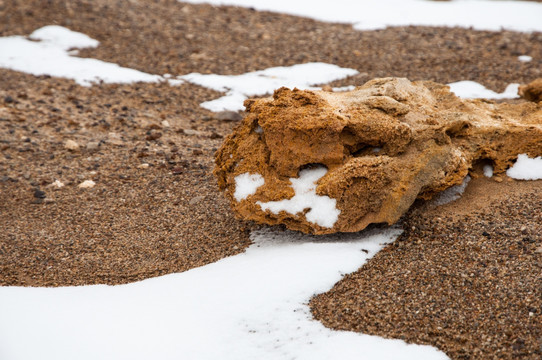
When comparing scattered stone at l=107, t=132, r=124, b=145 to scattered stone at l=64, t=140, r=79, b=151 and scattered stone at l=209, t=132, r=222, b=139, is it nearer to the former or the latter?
scattered stone at l=64, t=140, r=79, b=151

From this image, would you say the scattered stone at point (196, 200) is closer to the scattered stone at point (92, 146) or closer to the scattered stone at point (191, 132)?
the scattered stone at point (191, 132)

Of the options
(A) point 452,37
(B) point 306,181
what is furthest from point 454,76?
(B) point 306,181

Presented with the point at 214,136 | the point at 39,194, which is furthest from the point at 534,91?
the point at 39,194

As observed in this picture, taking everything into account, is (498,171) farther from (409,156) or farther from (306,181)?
(306,181)

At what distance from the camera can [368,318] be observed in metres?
4.38

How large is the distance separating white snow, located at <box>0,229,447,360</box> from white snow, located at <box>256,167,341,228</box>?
0.35 m

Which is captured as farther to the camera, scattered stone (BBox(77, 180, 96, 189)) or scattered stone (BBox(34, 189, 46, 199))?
scattered stone (BBox(77, 180, 96, 189))

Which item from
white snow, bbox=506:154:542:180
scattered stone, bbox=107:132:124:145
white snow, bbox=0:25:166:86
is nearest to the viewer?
white snow, bbox=506:154:542:180

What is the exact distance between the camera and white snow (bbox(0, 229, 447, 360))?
4180 millimetres

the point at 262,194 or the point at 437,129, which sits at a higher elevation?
the point at 437,129

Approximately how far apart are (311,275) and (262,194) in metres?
1.01

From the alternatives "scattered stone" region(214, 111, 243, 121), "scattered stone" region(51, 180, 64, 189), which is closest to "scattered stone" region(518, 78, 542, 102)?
"scattered stone" region(214, 111, 243, 121)

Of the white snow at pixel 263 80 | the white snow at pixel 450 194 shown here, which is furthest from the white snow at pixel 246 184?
the white snow at pixel 263 80

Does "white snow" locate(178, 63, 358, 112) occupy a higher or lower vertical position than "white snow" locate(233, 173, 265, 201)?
higher
